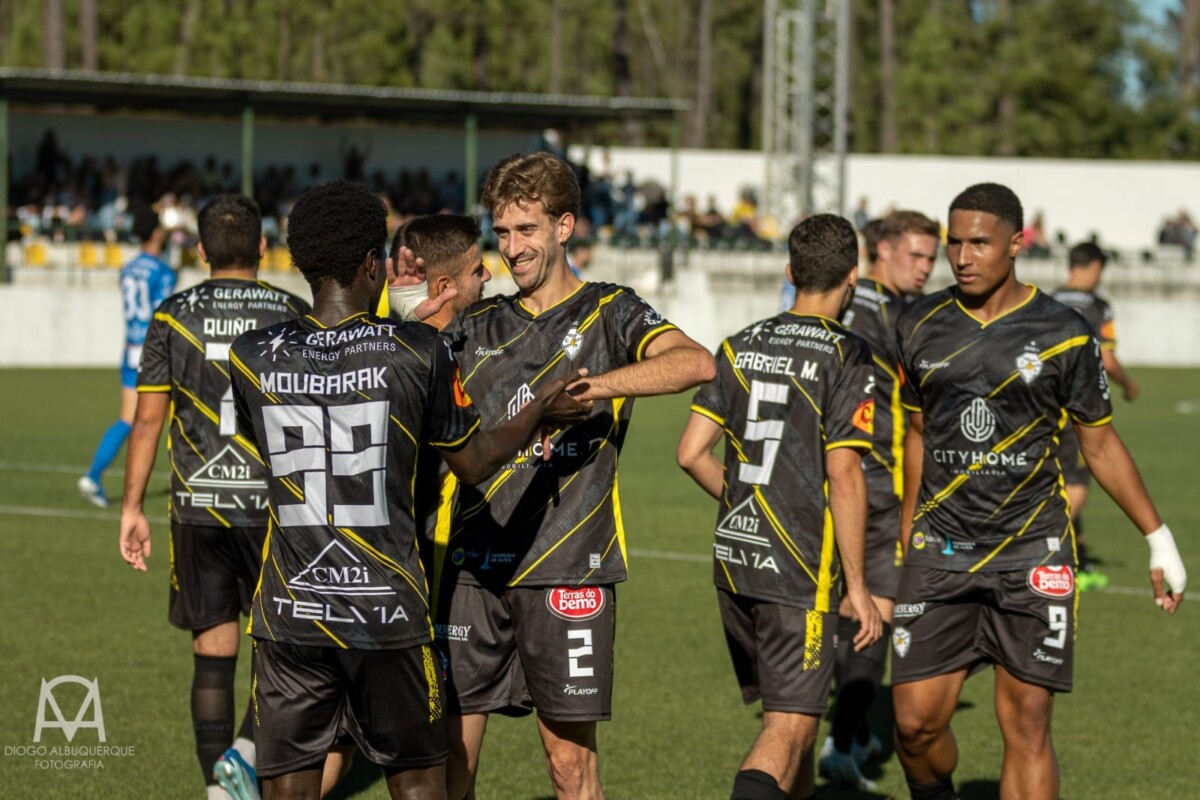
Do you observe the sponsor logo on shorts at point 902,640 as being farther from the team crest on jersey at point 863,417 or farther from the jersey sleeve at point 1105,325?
the jersey sleeve at point 1105,325

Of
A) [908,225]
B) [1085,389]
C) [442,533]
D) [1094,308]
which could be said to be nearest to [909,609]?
[1085,389]

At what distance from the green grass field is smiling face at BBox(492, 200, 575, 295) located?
8.11 ft

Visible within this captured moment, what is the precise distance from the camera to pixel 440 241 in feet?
17.4

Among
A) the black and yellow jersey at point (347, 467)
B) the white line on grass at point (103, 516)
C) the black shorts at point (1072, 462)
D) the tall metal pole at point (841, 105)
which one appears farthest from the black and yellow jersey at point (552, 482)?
the tall metal pole at point (841, 105)

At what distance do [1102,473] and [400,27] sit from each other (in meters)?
58.8

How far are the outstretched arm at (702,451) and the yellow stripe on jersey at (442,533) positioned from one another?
1.06 metres

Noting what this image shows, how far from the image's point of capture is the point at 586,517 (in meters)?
4.96

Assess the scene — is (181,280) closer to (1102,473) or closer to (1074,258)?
(1074,258)

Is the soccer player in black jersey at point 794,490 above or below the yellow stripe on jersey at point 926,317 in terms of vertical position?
below

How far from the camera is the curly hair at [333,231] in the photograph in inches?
171

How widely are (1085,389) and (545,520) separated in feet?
6.41

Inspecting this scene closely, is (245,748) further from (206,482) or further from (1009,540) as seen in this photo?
(1009,540)

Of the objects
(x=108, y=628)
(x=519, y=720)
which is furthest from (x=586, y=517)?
(x=108, y=628)

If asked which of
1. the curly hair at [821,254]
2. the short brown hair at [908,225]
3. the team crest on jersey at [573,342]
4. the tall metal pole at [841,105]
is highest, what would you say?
the tall metal pole at [841,105]
